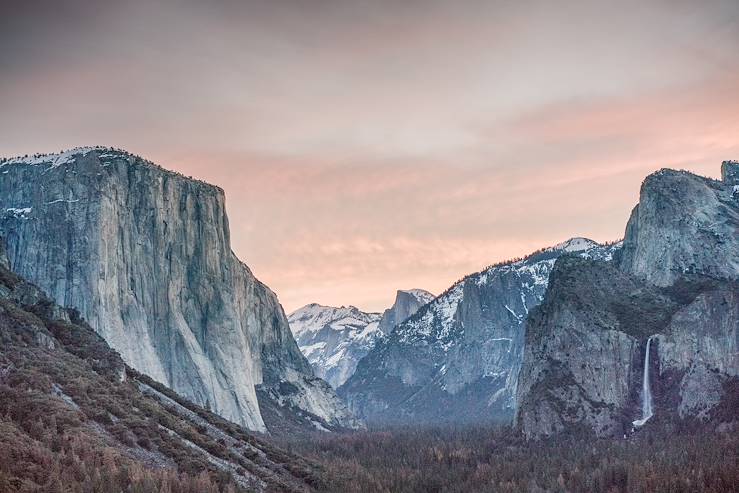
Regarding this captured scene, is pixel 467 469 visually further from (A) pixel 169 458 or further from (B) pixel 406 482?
(A) pixel 169 458

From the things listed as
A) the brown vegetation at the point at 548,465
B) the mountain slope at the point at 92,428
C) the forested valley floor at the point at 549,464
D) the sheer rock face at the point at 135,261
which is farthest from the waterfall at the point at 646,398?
the mountain slope at the point at 92,428

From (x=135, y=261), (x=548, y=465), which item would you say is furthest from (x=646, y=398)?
(x=135, y=261)

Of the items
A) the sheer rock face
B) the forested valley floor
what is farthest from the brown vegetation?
the sheer rock face

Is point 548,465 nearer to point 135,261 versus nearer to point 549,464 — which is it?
point 549,464

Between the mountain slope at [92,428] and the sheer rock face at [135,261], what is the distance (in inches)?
2111

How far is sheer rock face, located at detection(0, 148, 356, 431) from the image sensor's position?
511ft

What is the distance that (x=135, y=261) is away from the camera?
565 ft

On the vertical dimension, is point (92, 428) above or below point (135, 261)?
below

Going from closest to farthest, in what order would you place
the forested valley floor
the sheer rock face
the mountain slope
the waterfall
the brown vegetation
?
1. the mountain slope
2. the brown vegetation
3. the forested valley floor
4. the sheer rock face
5. the waterfall

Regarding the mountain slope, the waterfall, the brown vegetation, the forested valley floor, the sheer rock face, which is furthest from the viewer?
the waterfall

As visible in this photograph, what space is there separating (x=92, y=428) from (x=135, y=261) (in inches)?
4243

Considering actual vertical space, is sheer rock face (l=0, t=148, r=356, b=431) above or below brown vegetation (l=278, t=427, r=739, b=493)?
above

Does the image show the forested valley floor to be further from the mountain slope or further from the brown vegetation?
the mountain slope

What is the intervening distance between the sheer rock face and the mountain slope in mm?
53623
